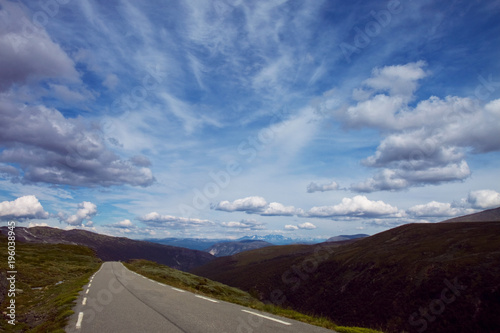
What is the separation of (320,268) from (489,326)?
80.8 m

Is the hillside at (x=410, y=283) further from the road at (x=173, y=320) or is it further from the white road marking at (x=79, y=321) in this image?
the white road marking at (x=79, y=321)

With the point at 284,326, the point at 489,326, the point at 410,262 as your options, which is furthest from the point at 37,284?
the point at 410,262

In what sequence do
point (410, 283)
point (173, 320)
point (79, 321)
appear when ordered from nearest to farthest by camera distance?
1. point (173, 320)
2. point (79, 321)
3. point (410, 283)

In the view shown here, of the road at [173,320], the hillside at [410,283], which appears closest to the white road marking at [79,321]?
the road at [173,320]

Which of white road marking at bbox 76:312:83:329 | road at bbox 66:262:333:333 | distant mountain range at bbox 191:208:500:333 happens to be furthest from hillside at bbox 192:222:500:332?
white road marking at bbox 76:312:83:329

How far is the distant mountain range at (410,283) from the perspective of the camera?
182ft

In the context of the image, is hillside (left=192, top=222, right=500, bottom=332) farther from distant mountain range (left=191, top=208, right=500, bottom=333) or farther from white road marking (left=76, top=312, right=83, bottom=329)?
white road marking (left=76, top=312, right=83, bottom=329)

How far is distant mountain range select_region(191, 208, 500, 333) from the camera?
55.5 m

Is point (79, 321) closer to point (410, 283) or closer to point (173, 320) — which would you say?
point (173, 320)

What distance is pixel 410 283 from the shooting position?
74.0 meters

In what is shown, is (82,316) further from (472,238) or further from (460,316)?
(472,238)

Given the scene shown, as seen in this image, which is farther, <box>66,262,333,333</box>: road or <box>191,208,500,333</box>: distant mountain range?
<box>191,208,500,333</box>: distant mountain range

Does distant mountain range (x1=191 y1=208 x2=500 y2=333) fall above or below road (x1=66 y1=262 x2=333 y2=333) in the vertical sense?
below

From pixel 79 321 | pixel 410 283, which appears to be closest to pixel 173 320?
pixel 79 321
